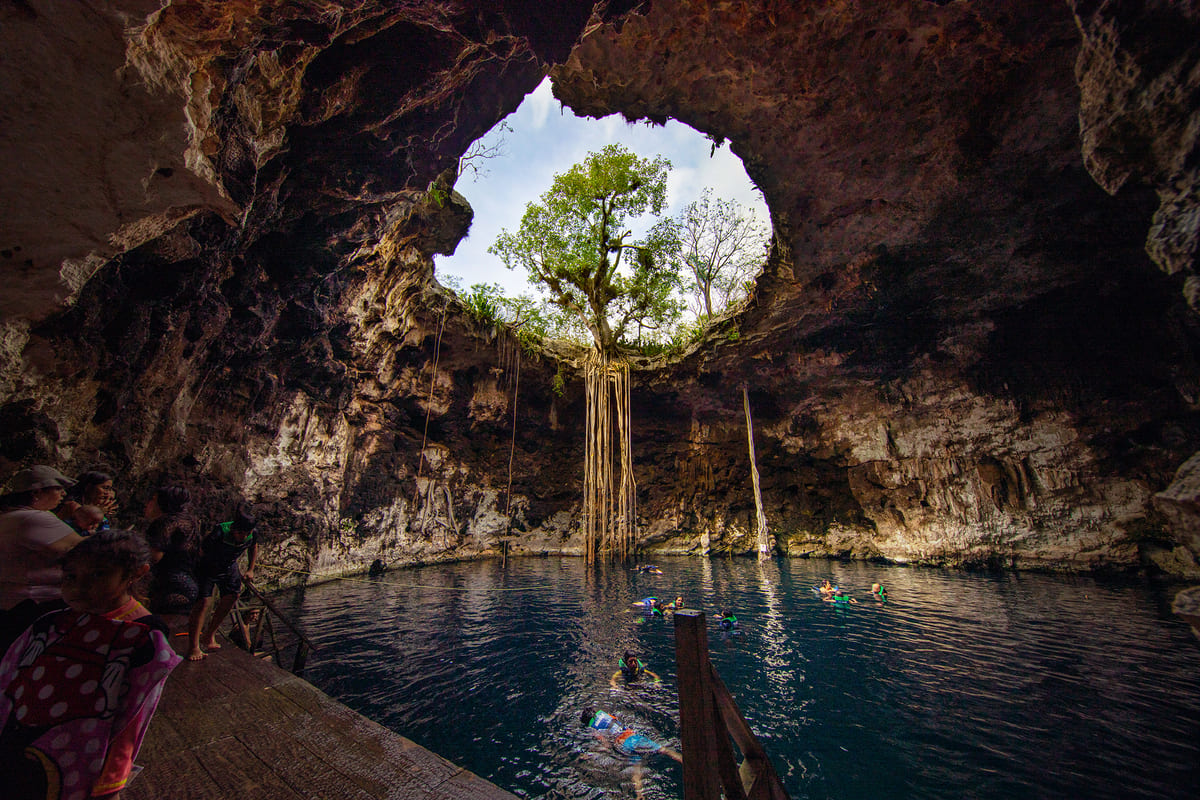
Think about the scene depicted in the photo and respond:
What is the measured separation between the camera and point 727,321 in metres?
11.3

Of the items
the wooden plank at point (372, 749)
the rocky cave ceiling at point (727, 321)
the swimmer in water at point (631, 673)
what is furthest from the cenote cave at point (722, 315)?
the wooden plank at point (372, 749)

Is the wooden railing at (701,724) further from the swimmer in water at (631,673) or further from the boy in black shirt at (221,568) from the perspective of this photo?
the boy in black shirt at (221,568)

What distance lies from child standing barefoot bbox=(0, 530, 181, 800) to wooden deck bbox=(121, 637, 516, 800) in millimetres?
735

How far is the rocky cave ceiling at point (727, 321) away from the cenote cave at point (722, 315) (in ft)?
0.12

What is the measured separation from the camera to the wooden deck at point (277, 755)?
1.75 m

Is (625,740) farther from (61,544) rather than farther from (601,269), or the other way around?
(601,269)

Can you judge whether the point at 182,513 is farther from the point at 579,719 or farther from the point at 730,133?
the point at 730,133

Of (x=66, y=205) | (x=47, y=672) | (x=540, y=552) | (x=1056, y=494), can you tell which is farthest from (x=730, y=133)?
(x=540, y=552)

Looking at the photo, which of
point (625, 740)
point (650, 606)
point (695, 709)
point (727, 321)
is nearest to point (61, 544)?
point (695, 709)

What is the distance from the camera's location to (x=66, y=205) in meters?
2.61

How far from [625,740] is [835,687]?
2258 mm

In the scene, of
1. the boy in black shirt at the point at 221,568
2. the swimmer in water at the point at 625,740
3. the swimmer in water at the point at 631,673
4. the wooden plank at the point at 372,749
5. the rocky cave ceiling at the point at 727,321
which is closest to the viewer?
the wooden plank at the point at 372,749

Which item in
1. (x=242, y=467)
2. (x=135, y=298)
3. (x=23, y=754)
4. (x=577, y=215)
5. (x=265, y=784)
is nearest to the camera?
(x=23, y=754)

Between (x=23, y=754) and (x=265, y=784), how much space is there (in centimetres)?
94
